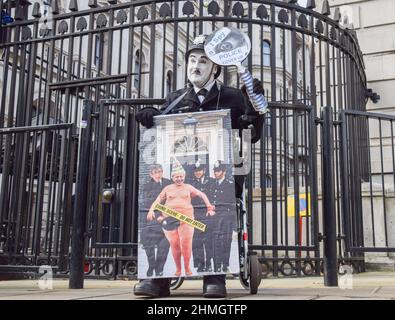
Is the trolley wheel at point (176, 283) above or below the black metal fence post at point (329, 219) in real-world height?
below

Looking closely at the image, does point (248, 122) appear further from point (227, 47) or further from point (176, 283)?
point (176, 283)

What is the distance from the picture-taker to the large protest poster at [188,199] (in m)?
3.88

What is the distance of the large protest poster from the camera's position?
388 centimetres

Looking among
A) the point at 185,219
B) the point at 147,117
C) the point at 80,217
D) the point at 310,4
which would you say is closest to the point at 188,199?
the point at 185,219

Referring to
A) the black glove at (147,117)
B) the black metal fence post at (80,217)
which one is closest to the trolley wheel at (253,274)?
the black glove at (147,117)

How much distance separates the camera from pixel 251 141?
423 centimetres

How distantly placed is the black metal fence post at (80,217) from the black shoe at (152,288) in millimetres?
1167

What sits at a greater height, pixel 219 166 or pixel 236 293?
pixel 219 166

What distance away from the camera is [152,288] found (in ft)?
12.6

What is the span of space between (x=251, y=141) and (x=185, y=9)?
10.2ft

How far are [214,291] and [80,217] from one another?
1742 millimetres

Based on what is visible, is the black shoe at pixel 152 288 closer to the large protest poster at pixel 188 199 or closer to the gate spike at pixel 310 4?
the large protest poster at pixel 188 199

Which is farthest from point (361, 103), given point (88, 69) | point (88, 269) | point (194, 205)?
point (194, 205)
